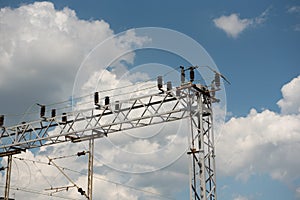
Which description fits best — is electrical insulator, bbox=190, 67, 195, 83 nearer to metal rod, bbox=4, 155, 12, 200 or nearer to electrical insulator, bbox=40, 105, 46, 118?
electrical insulator, bbox=40, 105, 46, 118

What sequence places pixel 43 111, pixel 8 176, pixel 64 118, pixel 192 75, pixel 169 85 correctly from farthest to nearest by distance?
pixel 8 176 < pixel 43 111 < pixel 64 118 < pixel 169 85 < pixel 192 75

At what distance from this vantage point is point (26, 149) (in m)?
40.2

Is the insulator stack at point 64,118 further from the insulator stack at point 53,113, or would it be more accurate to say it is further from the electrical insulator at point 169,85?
the electrical insulator at point 169,85

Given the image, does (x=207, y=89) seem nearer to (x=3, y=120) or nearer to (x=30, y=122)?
(x=30, y=122)

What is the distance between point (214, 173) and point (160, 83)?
21.2ft

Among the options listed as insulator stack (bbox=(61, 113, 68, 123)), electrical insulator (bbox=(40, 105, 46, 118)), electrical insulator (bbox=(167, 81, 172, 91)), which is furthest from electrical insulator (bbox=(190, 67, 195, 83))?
electrical insulator (bbox=(40, 105, 46, 118))

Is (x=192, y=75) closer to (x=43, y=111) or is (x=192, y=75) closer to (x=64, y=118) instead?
(x=64, y=118)

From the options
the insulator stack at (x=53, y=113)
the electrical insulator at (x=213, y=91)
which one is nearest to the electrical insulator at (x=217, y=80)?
the electrical insulator at (x=213, y=91)

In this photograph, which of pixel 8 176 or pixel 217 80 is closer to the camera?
pixel 217 80

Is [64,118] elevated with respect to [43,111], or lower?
lower

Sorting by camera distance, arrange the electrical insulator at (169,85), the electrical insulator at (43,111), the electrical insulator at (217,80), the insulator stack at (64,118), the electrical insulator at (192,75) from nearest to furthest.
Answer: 1. the electrical insulator at (192,75)
2. the electrical insulator at (217,80)
3. the electrical insulator at (169,85)
4. the insulator stack at (64,118)
5. the electrical insulator at (43,111)

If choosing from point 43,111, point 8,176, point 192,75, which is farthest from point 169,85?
point 8,176

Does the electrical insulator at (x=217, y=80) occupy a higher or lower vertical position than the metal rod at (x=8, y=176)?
higher

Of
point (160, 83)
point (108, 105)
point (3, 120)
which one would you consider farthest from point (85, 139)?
point (160, 83)
